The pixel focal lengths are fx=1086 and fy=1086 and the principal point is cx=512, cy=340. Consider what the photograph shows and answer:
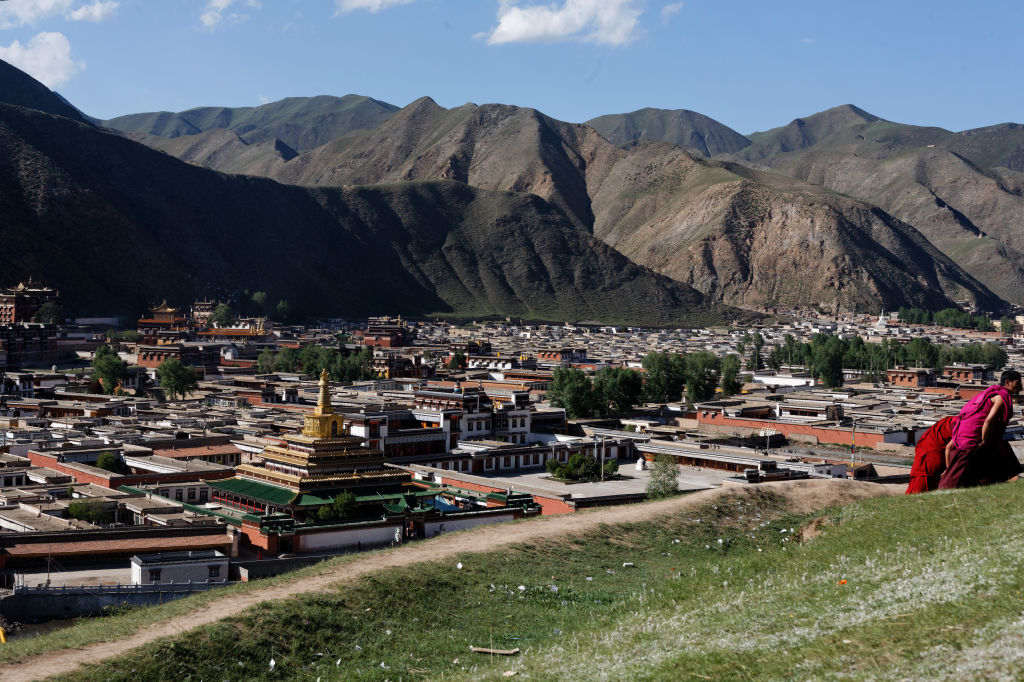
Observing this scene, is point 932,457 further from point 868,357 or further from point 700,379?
point 868,357

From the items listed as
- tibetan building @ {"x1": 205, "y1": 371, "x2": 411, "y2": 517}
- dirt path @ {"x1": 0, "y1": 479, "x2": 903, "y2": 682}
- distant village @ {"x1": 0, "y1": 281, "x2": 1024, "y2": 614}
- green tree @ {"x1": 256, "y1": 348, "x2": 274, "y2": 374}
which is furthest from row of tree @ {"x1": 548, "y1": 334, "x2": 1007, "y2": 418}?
dirt path @ {"x1": 0, "y1": 479, "x2": 903, "y2": 682}

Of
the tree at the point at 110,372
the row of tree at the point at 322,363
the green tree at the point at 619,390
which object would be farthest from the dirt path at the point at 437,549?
the row of tree at the point at 322,363

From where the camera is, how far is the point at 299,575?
89.0 feet

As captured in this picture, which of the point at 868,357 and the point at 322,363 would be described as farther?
the point at 868,357

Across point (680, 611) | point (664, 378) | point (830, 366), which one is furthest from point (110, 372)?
point (680, 611)

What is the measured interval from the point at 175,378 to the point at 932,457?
82.2 meters

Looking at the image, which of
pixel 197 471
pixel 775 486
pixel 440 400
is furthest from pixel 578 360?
pixel 775 486

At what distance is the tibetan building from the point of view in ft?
134

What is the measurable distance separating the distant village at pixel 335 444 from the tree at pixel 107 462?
0.08m

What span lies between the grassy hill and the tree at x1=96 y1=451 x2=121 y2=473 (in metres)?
31.5

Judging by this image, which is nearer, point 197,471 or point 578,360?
point 197,471

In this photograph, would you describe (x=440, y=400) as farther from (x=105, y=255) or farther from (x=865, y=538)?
(x=105, y=255)

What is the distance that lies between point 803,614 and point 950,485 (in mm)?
11324

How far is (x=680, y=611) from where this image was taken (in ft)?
66.4
